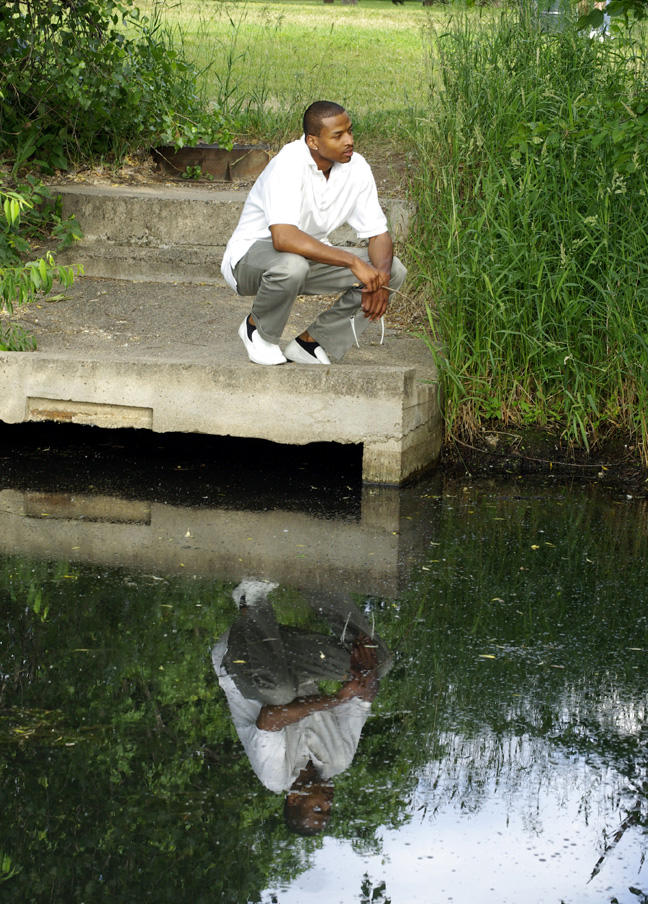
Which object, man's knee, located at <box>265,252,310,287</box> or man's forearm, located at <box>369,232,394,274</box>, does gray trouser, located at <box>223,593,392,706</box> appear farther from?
man's forearm, located at <box>369,232,394,274</box>

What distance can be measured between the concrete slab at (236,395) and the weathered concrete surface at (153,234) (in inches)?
57.6

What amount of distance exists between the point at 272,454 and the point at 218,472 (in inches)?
17.1

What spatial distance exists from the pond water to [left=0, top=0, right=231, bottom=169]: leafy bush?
3424 millimetres

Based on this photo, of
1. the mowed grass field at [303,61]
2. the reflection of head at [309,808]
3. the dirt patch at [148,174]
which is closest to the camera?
the reflection of head at [309,808]

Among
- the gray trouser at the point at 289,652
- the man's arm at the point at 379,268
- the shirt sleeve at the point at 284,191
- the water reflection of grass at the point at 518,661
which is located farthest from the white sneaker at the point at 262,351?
the gray trouser at the point at 289,652

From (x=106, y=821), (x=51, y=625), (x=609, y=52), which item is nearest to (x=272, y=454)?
(x=51, y=625)

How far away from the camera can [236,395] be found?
193 inches

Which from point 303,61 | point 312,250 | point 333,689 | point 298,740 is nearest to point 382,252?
point 312,250

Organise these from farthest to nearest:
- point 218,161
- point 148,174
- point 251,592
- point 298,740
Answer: point 218,161
point 148,174
point 251,592
point 298,740

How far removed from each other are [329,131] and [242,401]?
4.09 feet

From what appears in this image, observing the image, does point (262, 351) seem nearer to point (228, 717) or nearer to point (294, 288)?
point (294, 288)

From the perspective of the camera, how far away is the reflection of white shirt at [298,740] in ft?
8.61

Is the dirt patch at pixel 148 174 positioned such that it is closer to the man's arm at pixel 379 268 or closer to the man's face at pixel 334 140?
the man's arm at pixel 379 268

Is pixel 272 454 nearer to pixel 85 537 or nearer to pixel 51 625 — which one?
pixel 85 537
